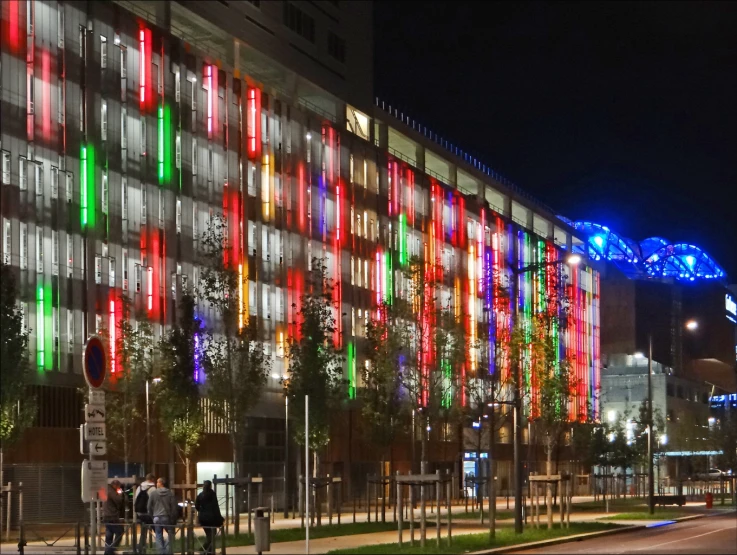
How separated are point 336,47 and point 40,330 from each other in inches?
1528

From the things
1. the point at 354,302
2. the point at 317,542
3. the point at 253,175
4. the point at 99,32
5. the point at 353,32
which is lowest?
the point at 317,542

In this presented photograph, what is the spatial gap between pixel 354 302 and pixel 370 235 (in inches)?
211

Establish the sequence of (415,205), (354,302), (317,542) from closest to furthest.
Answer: (317,542), (354,302), (415,205)

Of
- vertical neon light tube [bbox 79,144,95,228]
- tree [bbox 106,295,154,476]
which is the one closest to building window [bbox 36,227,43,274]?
vertical neon light tube [bbox 79,144,95,228]

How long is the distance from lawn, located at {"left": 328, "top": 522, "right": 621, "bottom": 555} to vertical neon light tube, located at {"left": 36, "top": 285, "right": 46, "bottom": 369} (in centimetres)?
2226

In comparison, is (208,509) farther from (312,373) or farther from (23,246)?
(23,246)

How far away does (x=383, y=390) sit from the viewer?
62062 mm

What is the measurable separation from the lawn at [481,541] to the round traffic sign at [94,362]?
11608mm

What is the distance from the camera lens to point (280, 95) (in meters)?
82.7

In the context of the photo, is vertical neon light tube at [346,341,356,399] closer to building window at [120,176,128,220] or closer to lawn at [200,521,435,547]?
building window at [120,176,128,220]

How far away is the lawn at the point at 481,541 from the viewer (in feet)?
111

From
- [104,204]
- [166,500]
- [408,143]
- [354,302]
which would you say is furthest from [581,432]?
[166,500]

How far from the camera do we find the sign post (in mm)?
22344

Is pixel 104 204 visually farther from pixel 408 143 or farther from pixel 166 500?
pixel 408 143
